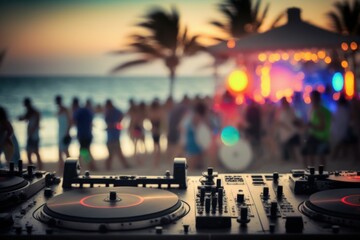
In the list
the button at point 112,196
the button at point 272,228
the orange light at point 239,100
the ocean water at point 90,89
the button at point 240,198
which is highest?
the ocean water at point 90,89

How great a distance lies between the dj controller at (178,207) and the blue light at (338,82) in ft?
51.6

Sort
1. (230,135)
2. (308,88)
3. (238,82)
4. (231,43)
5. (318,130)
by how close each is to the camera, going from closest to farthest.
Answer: (318,130) < (230,135) < (231,43) < (238,82) < (308,88)

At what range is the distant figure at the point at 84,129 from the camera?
1206 centimetres

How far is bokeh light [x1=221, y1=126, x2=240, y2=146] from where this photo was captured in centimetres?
1290

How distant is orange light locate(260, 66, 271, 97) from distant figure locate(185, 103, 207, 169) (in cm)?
539

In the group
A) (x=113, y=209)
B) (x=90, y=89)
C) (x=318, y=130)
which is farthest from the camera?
(x=90, y=89)

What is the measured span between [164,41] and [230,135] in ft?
39.3

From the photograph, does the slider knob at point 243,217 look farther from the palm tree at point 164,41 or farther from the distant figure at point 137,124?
the palm tree at point 164,41

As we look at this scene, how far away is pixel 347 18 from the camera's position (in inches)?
1339

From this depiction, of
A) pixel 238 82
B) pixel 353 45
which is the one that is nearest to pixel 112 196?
pixel 353 45

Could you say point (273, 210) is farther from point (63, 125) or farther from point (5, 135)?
point (63, 125)

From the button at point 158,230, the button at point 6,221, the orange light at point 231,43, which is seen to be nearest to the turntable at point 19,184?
the button at point 6,221

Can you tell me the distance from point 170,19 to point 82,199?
22.1 metres

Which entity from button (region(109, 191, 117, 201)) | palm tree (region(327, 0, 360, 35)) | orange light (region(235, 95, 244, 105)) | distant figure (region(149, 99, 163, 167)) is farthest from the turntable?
palm tree (region(327, 0, 360, 35))
